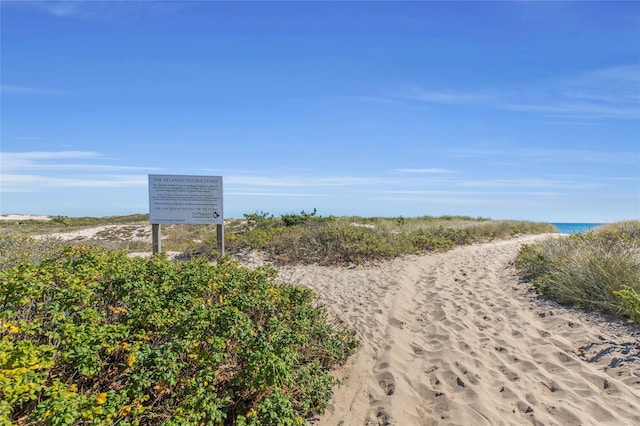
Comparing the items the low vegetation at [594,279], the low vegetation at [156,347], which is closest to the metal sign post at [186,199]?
the low vegetation at [156,347]

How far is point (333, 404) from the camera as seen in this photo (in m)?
4.47

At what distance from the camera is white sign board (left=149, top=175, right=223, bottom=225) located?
10.4m

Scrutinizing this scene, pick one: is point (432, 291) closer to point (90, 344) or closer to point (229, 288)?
point (229, 288)

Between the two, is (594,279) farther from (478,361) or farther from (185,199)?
(185,199)

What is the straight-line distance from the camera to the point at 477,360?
5.43 m

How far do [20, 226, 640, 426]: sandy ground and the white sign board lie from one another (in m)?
3.35

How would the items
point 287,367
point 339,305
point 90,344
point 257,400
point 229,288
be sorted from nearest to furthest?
1. point 90,344
2. point 287,367
3. point 257,400
4. point 229,288
5. point 339,305

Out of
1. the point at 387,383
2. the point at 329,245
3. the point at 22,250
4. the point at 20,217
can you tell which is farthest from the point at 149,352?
the point at 20,217

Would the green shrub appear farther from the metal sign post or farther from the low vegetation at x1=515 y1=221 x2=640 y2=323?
the metal sign post

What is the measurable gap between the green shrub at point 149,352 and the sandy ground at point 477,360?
0.73 meters

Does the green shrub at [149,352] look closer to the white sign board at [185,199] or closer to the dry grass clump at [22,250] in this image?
the dry grass clump at [22,250]

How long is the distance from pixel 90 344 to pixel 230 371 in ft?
4.33

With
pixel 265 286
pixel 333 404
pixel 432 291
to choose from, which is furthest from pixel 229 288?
pixel 432 291

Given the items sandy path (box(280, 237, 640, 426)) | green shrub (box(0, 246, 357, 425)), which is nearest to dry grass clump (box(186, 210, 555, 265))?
sandy path (box(280, 237, 640, 426))
